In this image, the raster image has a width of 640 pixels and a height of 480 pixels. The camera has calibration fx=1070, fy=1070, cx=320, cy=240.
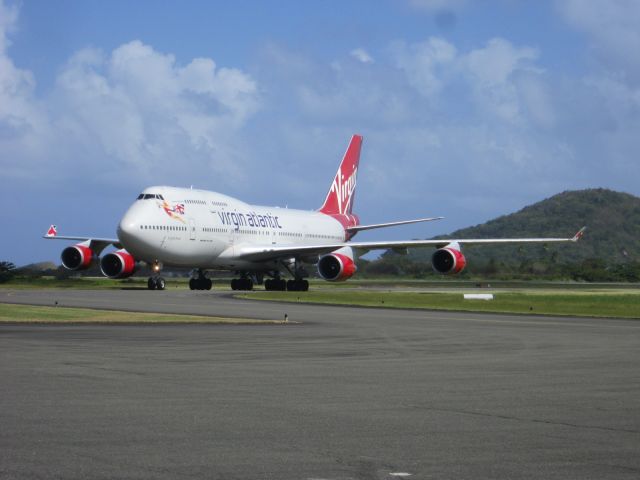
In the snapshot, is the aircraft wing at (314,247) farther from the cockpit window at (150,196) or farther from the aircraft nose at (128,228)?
the aircraft nose at (128,228)

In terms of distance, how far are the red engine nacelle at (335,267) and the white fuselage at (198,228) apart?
16.9ft

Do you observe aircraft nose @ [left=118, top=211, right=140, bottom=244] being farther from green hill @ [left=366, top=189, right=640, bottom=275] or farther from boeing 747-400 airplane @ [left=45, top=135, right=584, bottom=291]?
green hill @ [left=366, top=189, right=640, bottom=275]

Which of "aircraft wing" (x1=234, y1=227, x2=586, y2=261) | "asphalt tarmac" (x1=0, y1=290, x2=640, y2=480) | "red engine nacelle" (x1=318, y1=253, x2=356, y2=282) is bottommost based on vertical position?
"asphalt tarmac" (x1=0, y1=290, x2=640, y2=480)

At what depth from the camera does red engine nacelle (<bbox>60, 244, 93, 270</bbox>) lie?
5850cm

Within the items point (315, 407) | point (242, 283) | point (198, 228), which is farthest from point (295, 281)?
point (315, 407)

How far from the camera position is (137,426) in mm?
9719

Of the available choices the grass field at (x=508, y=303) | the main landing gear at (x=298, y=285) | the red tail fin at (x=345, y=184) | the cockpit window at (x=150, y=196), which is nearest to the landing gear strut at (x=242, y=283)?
the main landing gear at (x=298, y=285)

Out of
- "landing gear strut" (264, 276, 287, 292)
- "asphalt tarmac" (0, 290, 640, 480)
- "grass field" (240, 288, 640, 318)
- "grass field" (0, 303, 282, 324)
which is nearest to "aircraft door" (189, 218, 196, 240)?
"landing gear strut" (264, 276, 287, 292)

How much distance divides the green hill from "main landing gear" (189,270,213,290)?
93.5 feet

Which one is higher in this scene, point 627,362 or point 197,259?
point 197,259

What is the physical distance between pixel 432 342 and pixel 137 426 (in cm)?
1199

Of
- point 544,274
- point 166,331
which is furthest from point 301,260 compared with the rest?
point 166,331

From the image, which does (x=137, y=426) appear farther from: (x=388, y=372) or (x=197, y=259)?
(x=197, y=259)

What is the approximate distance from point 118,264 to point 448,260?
57.4 feet
